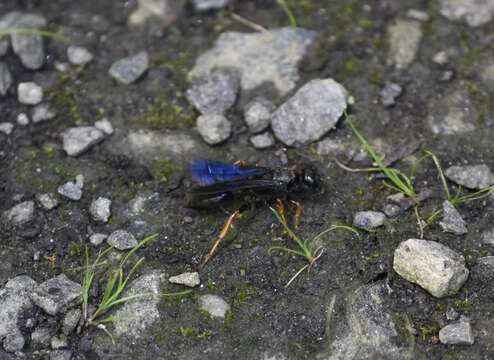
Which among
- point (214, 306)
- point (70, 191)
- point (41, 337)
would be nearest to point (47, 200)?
point (70, 191)

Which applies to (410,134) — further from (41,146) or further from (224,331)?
(41,146)

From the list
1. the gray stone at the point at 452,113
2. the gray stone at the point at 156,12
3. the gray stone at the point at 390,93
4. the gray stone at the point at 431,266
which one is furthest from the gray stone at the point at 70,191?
the gray stone at the point at 452,113

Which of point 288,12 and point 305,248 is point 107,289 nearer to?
point 305,248

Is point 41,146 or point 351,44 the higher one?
point 351,44

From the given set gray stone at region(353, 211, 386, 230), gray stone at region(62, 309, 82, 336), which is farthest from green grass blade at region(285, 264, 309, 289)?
gray stone at region(62, 309, 82, 336)

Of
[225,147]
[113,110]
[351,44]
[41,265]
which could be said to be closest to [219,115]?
[225,147]

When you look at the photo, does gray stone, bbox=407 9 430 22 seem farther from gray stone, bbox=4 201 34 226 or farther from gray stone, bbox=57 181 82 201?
gray stone, bbox=4 201 34 226

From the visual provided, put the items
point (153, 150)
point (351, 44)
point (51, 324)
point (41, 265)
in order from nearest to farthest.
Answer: point (51, 324) → point (41, 265) → point (153, 150) → point (351, 44)
